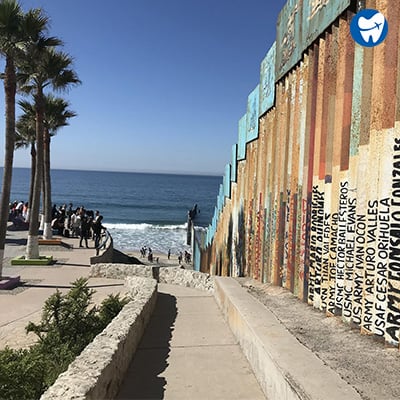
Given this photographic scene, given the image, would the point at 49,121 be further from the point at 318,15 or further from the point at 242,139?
the point at 318,15

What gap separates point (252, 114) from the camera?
12.0 meters

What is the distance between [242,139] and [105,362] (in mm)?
9824

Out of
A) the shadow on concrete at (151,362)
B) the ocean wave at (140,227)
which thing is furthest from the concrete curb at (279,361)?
the ocean wave at (140,227)

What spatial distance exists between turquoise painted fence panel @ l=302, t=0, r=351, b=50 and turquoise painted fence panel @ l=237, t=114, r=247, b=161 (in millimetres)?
5564

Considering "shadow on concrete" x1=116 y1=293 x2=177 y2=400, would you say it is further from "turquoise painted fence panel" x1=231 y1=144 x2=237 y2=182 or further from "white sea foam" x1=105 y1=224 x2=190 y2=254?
"white sea foam" x1=105 y1=224 x2=190 y2=254

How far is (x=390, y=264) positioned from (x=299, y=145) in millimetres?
3477

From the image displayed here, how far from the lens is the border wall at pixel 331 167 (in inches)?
181

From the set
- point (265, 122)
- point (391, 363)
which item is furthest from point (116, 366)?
point (265, 122)

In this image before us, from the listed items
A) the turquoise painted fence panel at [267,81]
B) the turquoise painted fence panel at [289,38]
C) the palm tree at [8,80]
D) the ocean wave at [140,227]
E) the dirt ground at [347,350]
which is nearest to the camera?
the dirt ground at [347,350]

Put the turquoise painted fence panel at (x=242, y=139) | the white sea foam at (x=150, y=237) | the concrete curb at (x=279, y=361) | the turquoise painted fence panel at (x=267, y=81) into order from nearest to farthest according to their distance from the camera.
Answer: the concrete curb at (x=279, y=361), the turquoise painted fence panel at (x=267, y=81), the turquoise painted fence panel at (x=242, y=139), the white sea foam at (x=150, y=237)

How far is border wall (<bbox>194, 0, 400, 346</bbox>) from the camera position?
181 inches

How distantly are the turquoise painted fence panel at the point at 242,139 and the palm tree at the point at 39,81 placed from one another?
26.6 feet

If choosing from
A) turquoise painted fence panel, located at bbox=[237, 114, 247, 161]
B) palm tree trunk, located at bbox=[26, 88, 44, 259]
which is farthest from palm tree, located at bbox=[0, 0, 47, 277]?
turquoise painted fence panel, located at bbox=[237, 114, 247, 161]

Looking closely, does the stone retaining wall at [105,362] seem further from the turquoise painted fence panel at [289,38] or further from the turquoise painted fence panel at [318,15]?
the turquoise painted fence panel at [289,38]
